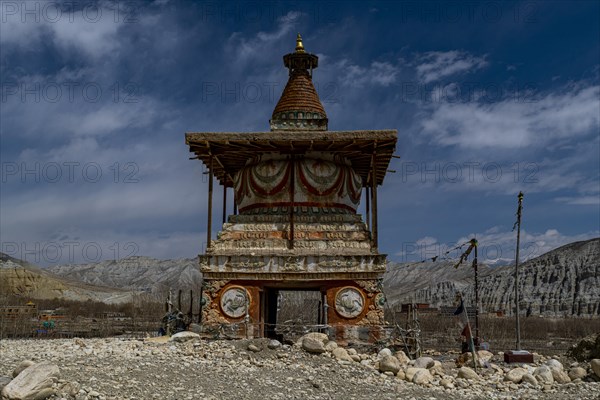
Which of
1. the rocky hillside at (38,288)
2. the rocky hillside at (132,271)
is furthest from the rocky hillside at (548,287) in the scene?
the rocky hillside at (132,271)

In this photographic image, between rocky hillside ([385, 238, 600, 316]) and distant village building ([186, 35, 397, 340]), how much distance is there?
60788 millimetres

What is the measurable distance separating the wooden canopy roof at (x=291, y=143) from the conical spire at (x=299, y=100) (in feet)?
7.45

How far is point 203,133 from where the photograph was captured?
2248 cm

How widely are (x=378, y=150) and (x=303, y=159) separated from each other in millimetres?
3102

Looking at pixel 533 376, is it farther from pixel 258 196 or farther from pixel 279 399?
pixel 258 196

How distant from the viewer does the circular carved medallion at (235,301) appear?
21.3 m

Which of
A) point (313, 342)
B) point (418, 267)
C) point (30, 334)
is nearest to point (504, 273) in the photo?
point (418, 267)

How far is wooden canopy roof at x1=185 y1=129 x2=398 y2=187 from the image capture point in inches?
886

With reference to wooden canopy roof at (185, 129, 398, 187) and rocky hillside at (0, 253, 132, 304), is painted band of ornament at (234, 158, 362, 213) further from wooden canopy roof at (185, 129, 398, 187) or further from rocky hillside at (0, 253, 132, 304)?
rocky hillside at (0, 253, 132, 304)

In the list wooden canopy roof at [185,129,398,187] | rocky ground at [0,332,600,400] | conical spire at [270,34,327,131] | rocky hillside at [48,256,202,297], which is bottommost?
rocky ground at [0,332,600,400]

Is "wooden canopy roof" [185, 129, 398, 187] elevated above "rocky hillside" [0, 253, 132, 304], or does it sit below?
above

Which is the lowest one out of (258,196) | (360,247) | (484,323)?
(484,323)

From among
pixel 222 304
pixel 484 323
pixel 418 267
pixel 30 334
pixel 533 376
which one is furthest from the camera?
pixel 418 267

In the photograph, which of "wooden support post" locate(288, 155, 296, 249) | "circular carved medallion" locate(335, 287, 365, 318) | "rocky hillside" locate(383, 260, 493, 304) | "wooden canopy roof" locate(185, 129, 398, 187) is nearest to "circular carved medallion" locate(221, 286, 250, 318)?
"wooden support post" locate(288, 155, 296, 249)
